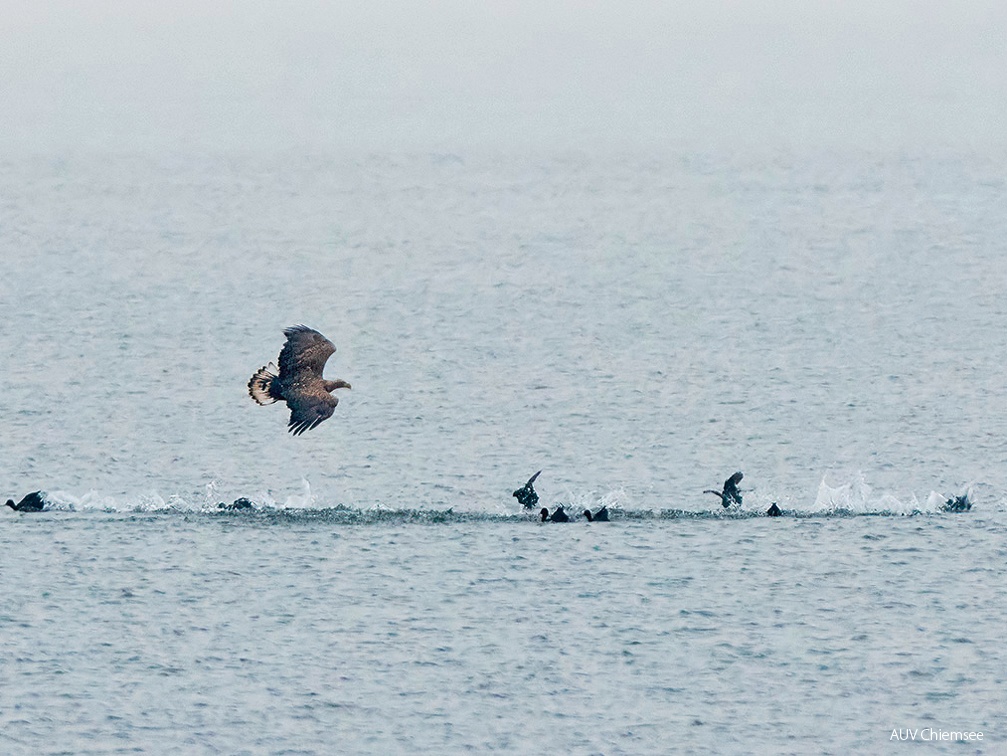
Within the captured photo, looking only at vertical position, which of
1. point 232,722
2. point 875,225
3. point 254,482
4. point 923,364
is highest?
point 875,225

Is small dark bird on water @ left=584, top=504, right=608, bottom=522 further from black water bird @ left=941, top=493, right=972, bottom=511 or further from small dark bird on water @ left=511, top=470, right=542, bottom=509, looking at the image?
black water bird @ left=941, top=493, right=972, bottom=511

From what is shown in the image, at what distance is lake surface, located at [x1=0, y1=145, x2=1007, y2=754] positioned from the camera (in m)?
32.8

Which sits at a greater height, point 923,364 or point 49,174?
point 49,174

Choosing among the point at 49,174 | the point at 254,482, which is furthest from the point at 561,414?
the point at 49,174

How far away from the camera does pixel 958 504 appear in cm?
4412

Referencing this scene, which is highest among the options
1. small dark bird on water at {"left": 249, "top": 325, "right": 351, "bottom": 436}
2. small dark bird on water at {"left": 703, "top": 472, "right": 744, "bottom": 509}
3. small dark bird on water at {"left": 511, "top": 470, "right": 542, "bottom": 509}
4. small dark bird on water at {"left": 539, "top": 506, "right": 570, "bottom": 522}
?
small dark bird on water at {"left": 249, "top": 325, "right": 351, "bottom": 436}

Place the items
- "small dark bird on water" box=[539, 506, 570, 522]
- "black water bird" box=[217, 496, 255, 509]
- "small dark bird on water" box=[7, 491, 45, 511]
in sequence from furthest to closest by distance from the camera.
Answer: "black water bird" box=[217, 496, 255, 509] < "small dark bird on water" box=[7, 491, 45, 511] < "small dark bird on water" box=[539, 506, 570, 522]

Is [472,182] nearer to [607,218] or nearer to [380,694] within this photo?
[607,218]

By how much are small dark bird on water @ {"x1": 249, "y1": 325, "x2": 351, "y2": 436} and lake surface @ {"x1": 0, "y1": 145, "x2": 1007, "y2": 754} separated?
3.58 metres

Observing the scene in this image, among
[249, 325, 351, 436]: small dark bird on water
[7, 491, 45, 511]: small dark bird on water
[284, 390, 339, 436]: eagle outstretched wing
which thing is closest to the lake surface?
[7, 491, 45, 511]: small dark bird on water

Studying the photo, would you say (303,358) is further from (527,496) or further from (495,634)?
(527,496)

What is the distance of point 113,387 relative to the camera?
60469mm

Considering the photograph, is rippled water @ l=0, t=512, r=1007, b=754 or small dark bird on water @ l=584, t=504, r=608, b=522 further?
small dark bird on water @ l=584, t=504, r=608, b=522

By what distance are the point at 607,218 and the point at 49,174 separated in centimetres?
5999
